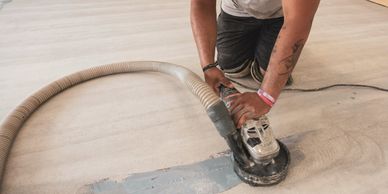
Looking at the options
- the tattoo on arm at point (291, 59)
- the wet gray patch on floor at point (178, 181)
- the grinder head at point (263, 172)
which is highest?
the tattoo on arm at point (291, 59)

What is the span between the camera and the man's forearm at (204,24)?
139 cm

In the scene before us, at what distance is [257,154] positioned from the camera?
1.05 metres

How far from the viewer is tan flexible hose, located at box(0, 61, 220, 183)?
3.71 ft

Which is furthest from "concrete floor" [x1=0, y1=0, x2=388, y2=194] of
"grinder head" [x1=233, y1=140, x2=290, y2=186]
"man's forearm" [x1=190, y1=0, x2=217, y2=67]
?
"man's forearm" [x1=190, y1=0, x2=217, y2=67]

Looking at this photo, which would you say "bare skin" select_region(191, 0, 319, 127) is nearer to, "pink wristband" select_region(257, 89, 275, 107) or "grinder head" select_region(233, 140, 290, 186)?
"pink wristband" select_region(257, 89, 275, 107)

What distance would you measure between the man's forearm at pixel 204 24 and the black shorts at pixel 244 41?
0.30m

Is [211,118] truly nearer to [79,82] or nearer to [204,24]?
[204,24]

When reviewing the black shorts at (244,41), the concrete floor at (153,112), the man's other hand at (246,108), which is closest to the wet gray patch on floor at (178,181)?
the concrete floor at (153,112)

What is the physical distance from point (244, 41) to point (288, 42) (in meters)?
0.72

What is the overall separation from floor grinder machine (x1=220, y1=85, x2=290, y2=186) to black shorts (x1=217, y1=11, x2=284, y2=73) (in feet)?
2.09

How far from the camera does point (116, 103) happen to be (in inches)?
59.9

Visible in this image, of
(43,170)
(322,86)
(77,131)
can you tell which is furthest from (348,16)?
(43,170)

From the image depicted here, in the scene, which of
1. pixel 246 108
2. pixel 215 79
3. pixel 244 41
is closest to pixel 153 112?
pixel 215 79

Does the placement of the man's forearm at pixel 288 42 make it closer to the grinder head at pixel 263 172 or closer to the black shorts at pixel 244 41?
the grinder head at pixel 263 172
